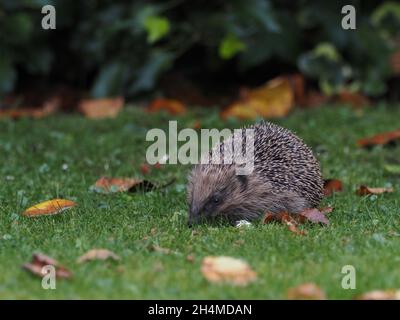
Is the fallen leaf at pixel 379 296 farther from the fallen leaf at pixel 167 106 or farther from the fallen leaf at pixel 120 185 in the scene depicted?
the fallen leaf at pixel 167 106

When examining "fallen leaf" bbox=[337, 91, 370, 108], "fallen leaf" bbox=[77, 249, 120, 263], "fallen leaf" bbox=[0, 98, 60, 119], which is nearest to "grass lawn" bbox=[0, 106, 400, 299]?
"fallen leaf" bbox=[77, 249, 120, 263]

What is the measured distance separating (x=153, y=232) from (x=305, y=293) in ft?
5.57

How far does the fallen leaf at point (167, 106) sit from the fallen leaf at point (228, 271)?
610cm

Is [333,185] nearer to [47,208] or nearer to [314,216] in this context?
[314,216]

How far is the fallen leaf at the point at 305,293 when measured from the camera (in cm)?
438

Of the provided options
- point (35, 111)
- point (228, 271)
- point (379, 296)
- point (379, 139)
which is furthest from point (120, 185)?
point (35, 111)

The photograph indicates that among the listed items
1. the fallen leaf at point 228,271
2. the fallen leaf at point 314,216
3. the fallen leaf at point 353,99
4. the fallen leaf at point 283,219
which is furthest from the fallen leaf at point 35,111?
the fallen leaf at point 228,271

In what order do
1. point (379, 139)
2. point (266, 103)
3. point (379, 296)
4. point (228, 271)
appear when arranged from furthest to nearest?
point (266, 103), point (379, 139), point (228, 271), point (379, 296)

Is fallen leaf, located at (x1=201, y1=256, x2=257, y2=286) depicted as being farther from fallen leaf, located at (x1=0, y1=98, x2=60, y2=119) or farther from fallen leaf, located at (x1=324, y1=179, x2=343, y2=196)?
fallen leaf, located at (x1=0, y1=98, x2=60, y2=119)

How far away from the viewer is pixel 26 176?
25.8 feet

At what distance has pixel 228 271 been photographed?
4719mm

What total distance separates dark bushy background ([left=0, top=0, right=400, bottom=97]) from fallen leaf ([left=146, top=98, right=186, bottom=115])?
0.40 meters
